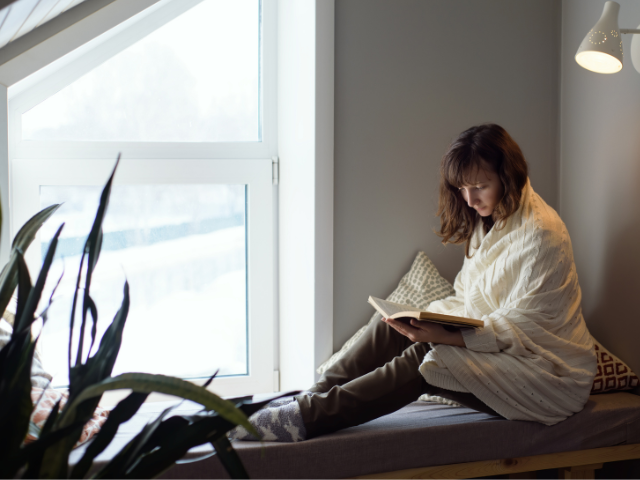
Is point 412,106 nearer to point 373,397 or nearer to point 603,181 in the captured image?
point 603,181

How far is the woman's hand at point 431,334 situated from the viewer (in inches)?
57.7

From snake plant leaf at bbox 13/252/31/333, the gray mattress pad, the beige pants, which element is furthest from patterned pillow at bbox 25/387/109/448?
snake plant leaf at bbox 13/252/31/333

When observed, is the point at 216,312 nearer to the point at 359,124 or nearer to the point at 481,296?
the point at 359,124

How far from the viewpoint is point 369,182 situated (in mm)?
2020

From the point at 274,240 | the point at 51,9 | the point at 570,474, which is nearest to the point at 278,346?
the point at 274,240

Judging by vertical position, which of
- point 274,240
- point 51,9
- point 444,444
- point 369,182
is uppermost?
point 51,9

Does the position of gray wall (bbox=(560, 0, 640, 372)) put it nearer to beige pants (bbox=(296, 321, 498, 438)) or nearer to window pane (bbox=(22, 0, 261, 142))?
beige pants (bbox=(296, 321, 498, 438))

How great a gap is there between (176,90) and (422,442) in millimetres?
1806

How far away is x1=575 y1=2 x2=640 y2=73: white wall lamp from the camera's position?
1395mm

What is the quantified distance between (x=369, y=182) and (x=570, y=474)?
46.4 inches

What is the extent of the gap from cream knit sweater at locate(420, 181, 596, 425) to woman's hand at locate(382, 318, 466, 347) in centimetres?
2

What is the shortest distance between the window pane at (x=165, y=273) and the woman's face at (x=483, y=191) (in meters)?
1.17

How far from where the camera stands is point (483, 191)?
5.29 ft

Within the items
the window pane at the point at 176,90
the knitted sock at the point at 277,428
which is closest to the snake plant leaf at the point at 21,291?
the knitted sock at the point at 277,428
